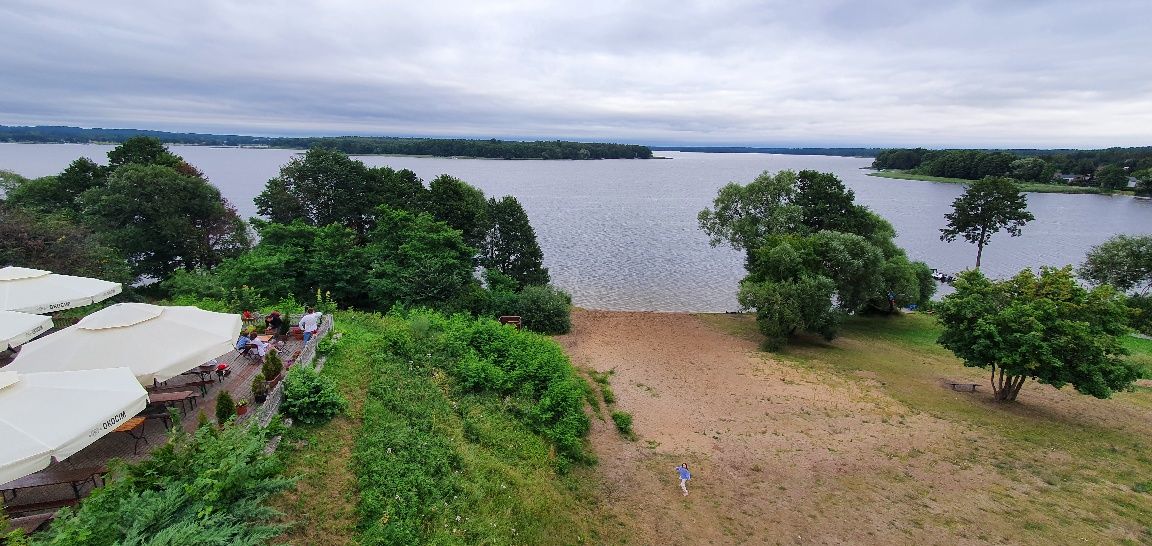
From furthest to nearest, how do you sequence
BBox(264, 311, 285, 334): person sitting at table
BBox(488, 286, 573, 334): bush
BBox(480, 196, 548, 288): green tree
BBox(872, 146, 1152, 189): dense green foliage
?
1. BBox(872, 146, 1152, 189): dense green foliage
2. BBox(480, 196, 548, 288): green tree
3. BBox(488, 286, 573, 334): bush
4. BBox(264, 311, 285, 334): person sitting at table

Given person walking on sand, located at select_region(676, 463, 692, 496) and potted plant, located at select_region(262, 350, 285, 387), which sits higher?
potted plant, located at select_region(262, 350, 285, 387)

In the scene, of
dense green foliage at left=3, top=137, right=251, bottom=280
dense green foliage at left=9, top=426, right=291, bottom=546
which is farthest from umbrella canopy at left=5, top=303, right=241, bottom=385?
dense green foliage at left=3, top=137, right=251, bottom=280

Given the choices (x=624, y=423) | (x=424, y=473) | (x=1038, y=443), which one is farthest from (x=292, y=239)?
(x=1038, y=443)

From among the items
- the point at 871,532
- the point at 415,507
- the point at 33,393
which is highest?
the point at 33,393

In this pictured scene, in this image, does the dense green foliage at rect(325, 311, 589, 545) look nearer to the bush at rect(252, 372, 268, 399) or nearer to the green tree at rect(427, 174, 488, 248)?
the bush at rect(252, 372, 268, 399)

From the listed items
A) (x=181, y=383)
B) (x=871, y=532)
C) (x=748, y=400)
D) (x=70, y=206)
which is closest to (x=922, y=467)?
(x=871, y=532)

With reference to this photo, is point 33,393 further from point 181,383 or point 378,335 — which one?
point 378,335
